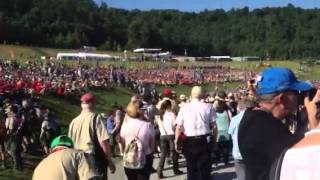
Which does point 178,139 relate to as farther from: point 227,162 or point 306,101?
point 306,101

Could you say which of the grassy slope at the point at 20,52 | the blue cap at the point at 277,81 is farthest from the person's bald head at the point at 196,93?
the grassy slope at the point at 20,52

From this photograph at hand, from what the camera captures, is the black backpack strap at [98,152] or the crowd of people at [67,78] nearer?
the black backpack strap at [98,152]

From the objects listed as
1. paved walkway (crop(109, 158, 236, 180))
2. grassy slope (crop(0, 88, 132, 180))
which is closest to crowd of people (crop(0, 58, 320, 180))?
paved walkway (crop(109, 158, 236, 180))

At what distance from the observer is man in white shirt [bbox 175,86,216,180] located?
10.5 metres

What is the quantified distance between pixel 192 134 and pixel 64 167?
5049mm

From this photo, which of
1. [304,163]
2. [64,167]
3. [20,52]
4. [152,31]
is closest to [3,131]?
[64,167]

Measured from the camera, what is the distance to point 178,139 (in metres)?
10.7

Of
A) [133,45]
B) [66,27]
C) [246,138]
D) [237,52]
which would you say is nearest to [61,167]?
[246,138]

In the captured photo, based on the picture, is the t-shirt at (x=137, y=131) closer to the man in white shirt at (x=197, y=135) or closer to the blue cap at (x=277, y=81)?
the man in white shirt at (x=197, y=135)

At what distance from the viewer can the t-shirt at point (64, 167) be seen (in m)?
5.62

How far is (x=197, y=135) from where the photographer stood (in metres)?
10.5

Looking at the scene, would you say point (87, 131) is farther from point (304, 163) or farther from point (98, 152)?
point (304, 163)

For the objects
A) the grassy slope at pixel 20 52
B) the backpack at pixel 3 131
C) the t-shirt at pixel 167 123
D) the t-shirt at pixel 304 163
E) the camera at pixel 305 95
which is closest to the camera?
the t-shirt at pixel 304 163

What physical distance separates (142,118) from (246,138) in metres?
5.99
